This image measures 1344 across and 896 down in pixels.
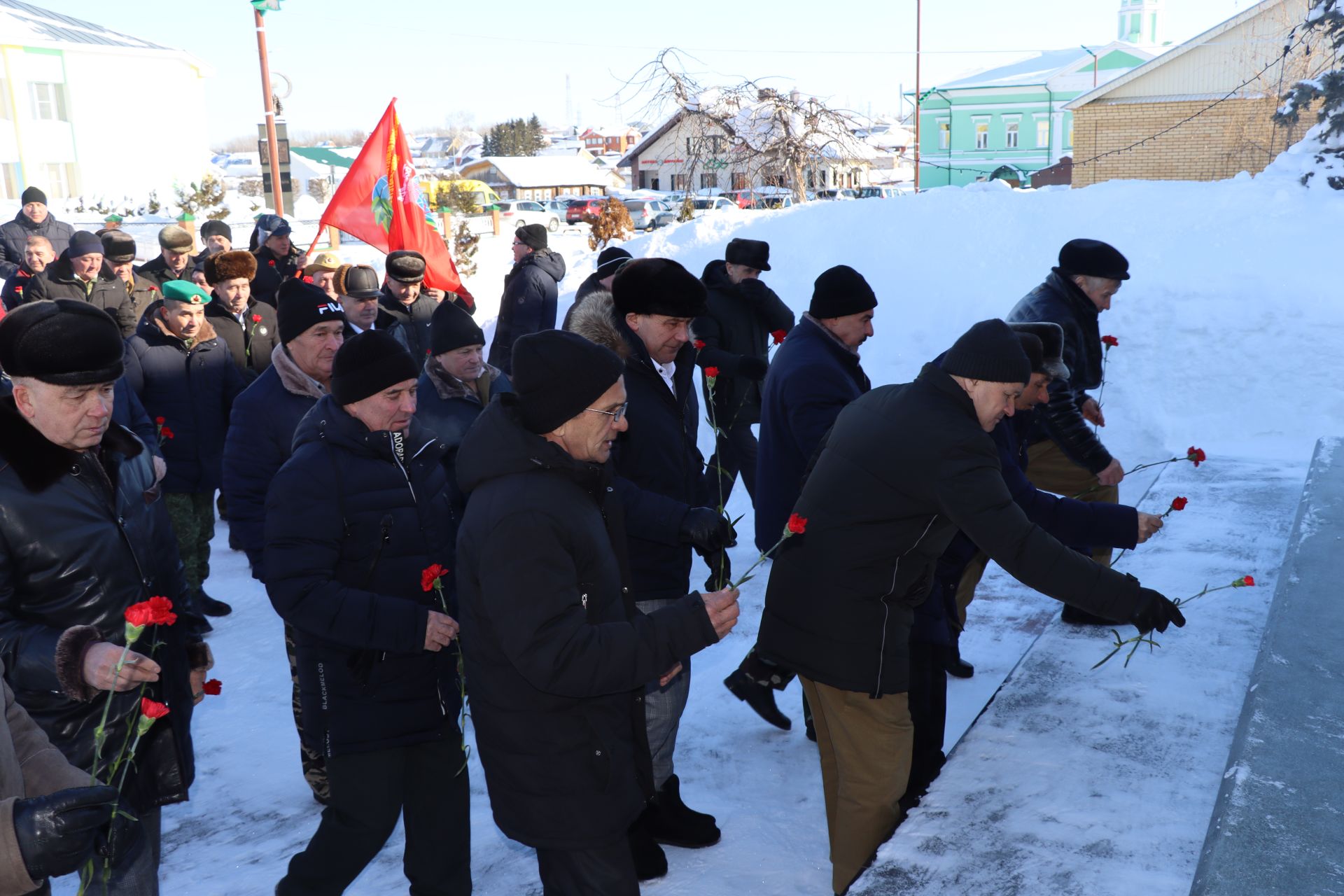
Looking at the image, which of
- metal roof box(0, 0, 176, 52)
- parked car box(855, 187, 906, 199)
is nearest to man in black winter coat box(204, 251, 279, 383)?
parked car box(855, 187, 906, 199)

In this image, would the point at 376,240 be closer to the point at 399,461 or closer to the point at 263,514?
the point at 263,514

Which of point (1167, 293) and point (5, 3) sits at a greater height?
point (5, 3)

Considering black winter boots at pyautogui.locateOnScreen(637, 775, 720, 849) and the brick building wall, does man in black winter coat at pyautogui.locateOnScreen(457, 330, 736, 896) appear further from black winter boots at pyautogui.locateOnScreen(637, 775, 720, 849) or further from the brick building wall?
the brick building wall

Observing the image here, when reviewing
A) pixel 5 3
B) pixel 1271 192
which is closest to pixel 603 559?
pixel 1271 192

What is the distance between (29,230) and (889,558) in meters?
9.47

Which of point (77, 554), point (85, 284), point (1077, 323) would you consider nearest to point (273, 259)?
point (85, 284)

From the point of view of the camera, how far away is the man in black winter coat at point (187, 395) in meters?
5.76

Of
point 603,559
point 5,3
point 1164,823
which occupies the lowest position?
point 1164,823

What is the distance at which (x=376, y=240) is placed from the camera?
824cm

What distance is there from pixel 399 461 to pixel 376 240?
564cm

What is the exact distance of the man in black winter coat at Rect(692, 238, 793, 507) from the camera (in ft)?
21.2

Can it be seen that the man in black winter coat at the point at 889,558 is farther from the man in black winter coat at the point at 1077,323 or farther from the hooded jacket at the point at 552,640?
the man in black winter coat at the point at 1077,323

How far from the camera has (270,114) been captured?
1593 cm

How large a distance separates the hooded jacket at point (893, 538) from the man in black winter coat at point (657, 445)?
20.2 inches
